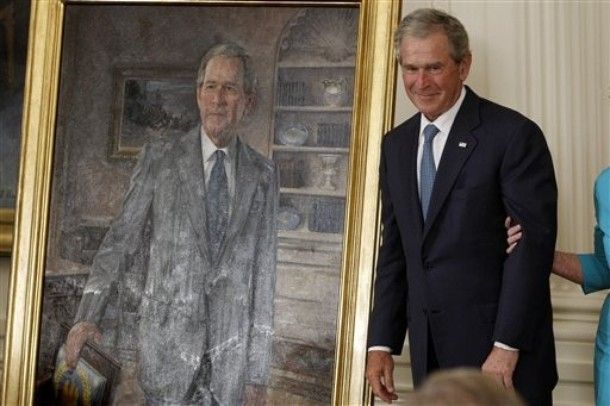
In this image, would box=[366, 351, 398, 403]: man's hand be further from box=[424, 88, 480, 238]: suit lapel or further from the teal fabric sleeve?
the teal fabric sleeve

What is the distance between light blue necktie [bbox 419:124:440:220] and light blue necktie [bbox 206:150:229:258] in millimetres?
1276

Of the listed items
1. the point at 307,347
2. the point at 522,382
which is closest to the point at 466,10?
the point at 307,347

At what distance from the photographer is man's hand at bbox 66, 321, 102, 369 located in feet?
16.6

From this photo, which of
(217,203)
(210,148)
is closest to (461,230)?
(217,203)

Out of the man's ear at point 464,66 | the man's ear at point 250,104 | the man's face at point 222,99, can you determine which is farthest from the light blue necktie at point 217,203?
the man's ear at point 464,66

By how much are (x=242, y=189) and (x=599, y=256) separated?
1647 mm

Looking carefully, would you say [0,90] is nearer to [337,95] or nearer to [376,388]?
[337,95]

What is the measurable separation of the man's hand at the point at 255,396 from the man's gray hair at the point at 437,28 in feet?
5.61

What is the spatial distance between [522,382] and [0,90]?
11.2 ft

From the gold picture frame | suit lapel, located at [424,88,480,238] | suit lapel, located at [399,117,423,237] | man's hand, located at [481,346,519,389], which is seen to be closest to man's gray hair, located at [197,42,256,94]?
the gold picture frame

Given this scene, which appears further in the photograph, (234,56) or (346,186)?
(234,56)

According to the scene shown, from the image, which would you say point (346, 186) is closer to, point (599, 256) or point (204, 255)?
point (204, 255)

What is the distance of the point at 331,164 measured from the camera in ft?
15.8

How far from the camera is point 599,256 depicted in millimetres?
4047
